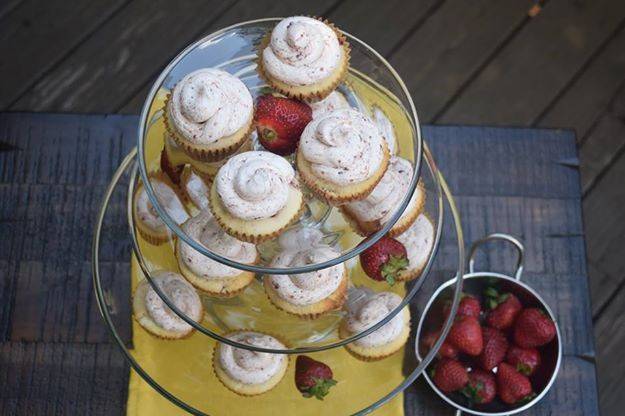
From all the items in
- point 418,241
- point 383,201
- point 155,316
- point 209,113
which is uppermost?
point 209,113

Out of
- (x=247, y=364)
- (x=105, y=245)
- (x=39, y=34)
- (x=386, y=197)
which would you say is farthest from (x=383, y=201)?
(x=39, y=34)

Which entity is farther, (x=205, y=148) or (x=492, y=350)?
(x=492, y=350)

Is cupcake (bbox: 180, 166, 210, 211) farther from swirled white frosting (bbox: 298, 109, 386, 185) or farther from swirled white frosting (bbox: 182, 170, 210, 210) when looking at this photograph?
swirled white frosting (bbox: 298, 109, 386, 185)

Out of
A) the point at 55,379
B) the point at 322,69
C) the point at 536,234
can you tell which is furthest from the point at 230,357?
the point at 536,234

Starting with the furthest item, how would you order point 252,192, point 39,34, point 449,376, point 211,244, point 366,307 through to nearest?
point 39,34 → point 449,376 → point 366,307 → point 211,244 → point 252,192

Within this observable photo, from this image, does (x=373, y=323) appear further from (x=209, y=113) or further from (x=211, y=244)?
(x=209, y=113)

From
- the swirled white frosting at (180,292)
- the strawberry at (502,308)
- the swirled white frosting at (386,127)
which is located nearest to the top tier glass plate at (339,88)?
the swirled white frosting at (386,127)

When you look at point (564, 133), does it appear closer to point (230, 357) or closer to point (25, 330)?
point (230, 357)
